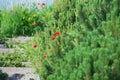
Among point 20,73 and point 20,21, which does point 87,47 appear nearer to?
point 20,73

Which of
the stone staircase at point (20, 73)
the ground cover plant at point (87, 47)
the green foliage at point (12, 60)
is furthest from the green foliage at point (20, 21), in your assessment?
the ground cover plant at point (87, 47)

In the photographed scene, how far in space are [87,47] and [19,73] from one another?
2.41 meters

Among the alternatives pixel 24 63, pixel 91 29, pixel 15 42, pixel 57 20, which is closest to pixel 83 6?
pixel 91 29

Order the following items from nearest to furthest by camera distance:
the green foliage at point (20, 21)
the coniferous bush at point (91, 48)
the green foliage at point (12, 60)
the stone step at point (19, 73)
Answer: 1. the coniferous bush at point (91, 48)
2. the stone step at point (19, 73)
3. the green foliage at point (12, 60)
4. the green foliage at point (20, 21)

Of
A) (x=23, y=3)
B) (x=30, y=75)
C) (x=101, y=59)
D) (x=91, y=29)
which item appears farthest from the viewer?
(x=23, y=3)

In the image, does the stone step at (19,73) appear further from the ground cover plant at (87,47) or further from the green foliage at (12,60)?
the green foliage at (12,60)

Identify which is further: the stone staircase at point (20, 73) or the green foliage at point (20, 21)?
the green foliage at point (20, 21)

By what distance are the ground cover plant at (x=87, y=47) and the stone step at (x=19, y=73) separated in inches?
6.6

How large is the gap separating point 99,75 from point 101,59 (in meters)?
0.14

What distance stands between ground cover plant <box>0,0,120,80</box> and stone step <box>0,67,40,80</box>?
167mm

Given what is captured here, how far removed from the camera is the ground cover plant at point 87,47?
367cm

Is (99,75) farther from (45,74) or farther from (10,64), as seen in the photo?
(10,64)

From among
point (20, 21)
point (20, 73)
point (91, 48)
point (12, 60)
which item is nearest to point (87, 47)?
point (91, 48)

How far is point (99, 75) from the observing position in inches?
144
